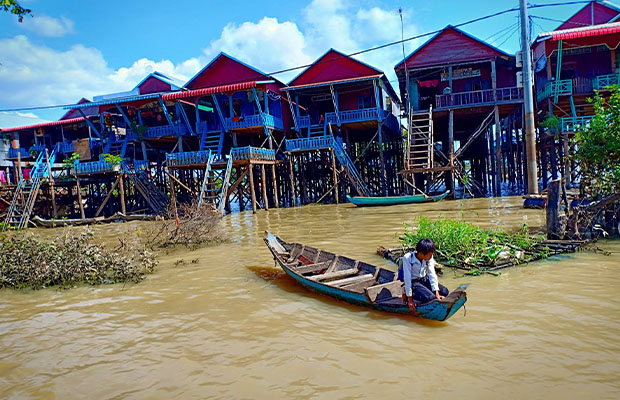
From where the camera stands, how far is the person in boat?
486 cm

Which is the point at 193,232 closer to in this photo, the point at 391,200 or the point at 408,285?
the point at 408,285

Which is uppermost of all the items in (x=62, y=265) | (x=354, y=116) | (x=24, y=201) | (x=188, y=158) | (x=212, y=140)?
(x=354, y=116)

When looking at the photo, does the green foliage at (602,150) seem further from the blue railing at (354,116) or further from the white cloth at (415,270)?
the blue railing at (354,116)

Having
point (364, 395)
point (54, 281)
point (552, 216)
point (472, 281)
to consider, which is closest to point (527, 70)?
point (552, 216)

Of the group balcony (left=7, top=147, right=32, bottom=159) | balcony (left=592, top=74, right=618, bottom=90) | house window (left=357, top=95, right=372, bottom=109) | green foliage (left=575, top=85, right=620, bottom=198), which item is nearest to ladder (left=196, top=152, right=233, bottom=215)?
house window (left=357, top=95, right=372, bottom=109)

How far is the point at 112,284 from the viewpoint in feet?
25.9

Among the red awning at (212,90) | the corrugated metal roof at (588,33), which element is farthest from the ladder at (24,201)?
the corrugated metal roof at (588,33)

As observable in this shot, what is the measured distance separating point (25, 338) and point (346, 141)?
20953mm

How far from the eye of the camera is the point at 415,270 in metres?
5.05

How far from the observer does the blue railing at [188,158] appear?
20.7 meters

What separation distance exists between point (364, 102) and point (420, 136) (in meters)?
4.95

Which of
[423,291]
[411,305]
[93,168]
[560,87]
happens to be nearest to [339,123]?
[560,87]

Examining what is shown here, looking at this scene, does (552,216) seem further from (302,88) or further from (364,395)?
(302,88)

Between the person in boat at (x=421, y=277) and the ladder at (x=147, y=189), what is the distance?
19.1 metres
